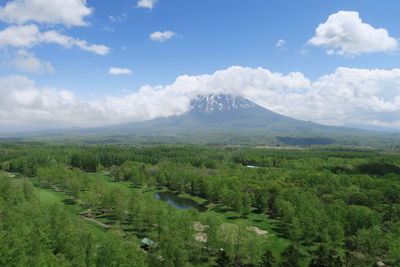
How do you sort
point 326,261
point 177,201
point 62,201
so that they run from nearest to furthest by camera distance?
point 326,261, point 62,201, point 177,201

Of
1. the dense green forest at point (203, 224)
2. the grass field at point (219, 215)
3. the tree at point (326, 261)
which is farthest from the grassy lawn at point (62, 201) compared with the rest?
the tree at point (326, 261)

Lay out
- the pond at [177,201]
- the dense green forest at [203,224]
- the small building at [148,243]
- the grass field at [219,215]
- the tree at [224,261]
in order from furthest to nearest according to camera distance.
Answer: the pond at [177,201], the grass field at [219,215], the small building at [148,243], the tree at [224,261], the dense green forest at [203,224]

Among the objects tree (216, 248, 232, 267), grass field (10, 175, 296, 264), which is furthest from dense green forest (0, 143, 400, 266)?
grass field (10, 175, 296, 264)

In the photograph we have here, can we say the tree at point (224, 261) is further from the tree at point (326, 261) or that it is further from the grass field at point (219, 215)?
the tree at point (326, 261)

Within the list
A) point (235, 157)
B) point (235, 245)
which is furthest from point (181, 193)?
point (235, 157)

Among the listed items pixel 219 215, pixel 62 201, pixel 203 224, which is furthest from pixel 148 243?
pixel 62 201

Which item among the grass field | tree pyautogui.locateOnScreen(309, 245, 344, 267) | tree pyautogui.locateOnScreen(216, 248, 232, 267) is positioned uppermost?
tree pyautogui.locateOnScreen(309, 245, 344, 267)

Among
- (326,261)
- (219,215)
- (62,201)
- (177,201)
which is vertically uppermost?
(326,261)

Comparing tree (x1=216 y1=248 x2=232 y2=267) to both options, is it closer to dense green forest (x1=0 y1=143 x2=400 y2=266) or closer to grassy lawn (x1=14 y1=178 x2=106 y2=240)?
dense green forest (x1=0 y1=143 x2=400 y2=266)

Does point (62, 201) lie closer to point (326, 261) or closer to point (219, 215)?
point (219, 215)
